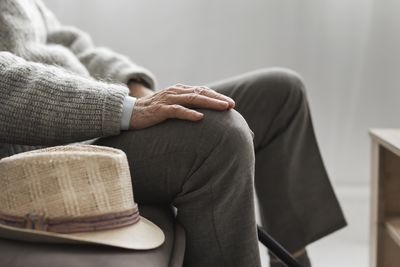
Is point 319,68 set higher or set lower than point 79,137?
lower

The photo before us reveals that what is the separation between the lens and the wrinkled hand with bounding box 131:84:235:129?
85 centimetres

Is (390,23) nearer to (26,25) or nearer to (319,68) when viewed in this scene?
(319,68)

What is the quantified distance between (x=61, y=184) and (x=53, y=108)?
0.62 ft

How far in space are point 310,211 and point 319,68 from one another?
87 centimetres

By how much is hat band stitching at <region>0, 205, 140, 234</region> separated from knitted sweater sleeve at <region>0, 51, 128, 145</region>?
176 mm

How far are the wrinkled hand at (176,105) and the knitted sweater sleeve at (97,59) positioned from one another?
1.36 feet

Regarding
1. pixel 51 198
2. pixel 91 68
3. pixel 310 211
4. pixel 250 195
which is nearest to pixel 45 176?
pixel 51 198

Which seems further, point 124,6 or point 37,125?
point 124,6

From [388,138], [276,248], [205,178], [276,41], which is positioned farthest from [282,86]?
[276,41]

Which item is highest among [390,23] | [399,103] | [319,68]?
[390,23]

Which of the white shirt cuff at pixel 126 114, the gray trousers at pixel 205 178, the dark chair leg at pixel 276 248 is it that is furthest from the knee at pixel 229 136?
the dark chair leg at pixel 276 248

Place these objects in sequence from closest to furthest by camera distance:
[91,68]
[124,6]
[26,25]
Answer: [26,25] < [91,68] < [124,6]

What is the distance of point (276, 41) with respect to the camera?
6.54 ft

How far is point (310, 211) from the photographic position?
1.24 meters
